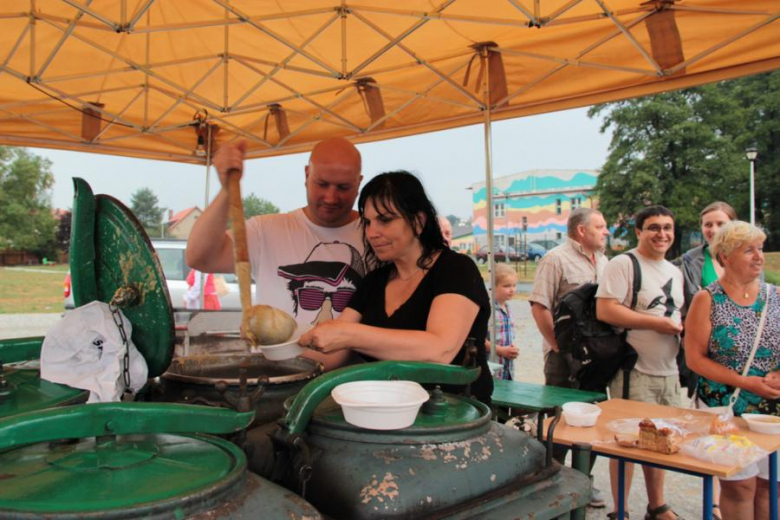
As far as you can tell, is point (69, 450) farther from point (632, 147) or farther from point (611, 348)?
point (632, 147)

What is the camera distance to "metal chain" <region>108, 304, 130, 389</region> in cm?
148

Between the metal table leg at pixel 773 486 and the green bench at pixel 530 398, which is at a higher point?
the green bench at pixel 530 398

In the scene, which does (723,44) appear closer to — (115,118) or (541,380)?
(115,118)

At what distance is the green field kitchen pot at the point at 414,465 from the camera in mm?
1146

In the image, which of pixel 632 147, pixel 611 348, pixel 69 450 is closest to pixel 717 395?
pixel 611 348

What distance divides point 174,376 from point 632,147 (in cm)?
3199

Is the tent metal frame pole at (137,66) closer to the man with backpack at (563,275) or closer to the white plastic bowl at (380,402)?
the man with backpack at (563,275)

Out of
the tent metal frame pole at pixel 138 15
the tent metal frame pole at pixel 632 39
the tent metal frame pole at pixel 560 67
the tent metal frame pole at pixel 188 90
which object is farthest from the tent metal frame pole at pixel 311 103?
the tent metal frame pole at pixel 632 39

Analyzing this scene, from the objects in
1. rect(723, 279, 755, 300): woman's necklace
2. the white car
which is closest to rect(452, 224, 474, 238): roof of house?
the white car

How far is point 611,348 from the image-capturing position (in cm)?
392

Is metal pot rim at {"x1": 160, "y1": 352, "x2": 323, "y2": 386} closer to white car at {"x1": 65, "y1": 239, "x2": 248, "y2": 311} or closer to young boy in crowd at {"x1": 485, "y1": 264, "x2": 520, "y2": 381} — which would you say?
young boy in crowd at {"x1": 485, "y1": 264, "x2": 520, "y2": 381}

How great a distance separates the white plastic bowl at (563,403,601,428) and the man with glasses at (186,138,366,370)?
1.32 meters

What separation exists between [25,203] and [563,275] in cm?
3271

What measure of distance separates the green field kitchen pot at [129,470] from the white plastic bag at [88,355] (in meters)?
0.31
